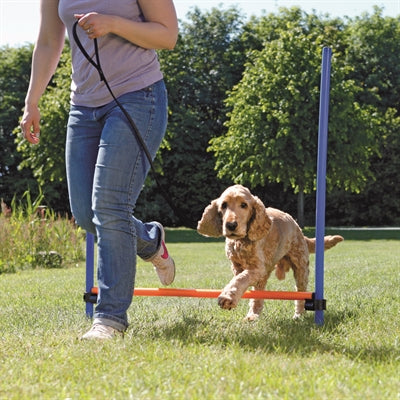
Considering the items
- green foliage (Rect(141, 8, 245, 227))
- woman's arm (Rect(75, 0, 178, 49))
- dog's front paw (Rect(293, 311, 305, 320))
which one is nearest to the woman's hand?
woman's arm (Rect(75, 0, 178, 49))

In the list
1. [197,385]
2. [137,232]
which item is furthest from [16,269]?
[197,385]

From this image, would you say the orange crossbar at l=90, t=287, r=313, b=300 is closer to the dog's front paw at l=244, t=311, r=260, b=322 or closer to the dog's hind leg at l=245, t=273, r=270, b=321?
the dog's front paw at l=244, t=311, r=260, b=322

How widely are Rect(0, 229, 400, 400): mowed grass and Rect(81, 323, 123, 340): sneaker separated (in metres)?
0.07

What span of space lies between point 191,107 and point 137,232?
26.6 metres

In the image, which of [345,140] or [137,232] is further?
[345,140]

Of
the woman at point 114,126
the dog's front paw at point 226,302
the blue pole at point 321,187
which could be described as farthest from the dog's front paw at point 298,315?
the woman at point 114,126

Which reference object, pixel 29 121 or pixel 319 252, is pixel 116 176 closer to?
pixel 29 121

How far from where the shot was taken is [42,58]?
3.91 meters

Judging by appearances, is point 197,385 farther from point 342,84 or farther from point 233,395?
point 342,84

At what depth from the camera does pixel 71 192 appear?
3705mm

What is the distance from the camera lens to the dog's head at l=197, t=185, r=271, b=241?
13.2 ft

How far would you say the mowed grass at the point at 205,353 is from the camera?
8.12ft

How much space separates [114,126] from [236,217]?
39.1 inches

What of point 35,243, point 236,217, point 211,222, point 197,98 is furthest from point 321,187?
point 197,98
